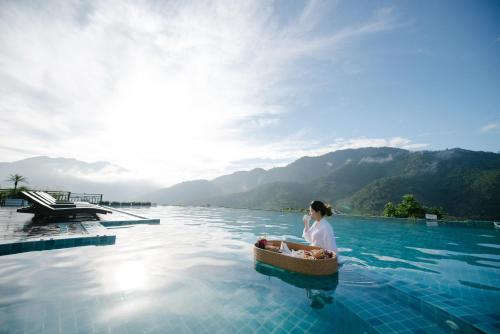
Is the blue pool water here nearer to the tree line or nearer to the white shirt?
the white shirt

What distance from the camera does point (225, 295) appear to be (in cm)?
500

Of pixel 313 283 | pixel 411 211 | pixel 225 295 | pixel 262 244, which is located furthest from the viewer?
pixel 411 211

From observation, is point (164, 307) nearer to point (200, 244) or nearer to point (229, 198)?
point (200, 244)

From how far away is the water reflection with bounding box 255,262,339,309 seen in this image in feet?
16.0

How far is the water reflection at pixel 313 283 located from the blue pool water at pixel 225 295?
23mm

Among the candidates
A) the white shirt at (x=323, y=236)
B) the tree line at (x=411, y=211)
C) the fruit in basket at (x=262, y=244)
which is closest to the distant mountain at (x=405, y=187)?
the tree line at (x=411, y=211)

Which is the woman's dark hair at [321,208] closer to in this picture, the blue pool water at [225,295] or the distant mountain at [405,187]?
the blue pool water at [225,295]

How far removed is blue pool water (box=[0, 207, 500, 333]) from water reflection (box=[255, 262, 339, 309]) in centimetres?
2

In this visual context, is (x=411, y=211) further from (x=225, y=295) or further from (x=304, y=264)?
(x=225, y=295)

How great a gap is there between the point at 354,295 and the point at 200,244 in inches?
273

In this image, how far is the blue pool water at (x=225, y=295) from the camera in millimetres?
3826

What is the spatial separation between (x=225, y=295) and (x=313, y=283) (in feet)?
6.94

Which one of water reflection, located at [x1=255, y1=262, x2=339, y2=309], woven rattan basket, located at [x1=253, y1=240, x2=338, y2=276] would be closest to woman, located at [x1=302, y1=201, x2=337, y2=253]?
woven rattan basket, located at [x1=253, y1=240, x2=338, y2=276]

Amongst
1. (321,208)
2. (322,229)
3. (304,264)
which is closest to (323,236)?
(322,229)
